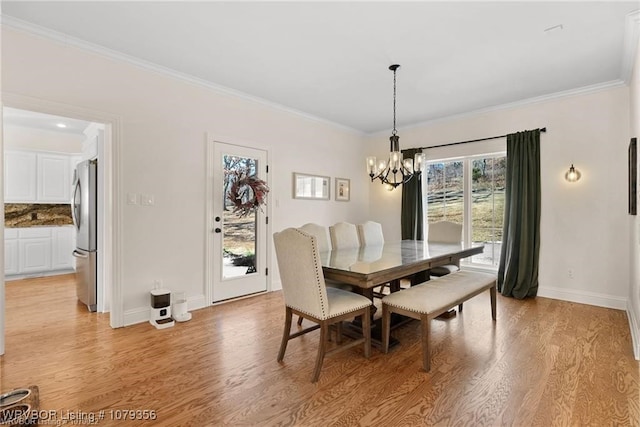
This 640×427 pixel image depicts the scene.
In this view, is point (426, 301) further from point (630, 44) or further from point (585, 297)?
point (630, 44)

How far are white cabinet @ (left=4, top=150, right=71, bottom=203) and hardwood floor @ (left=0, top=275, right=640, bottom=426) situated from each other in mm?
3047

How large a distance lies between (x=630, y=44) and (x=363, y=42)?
92.9 inches

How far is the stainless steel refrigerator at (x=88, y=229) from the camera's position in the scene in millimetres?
3514

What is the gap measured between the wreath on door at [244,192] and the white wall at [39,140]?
3767 mm

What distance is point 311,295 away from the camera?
85.8 inches

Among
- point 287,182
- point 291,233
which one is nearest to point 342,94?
point 287,182

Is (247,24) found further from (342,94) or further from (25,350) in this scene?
(25,350)

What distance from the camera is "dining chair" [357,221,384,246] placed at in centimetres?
389

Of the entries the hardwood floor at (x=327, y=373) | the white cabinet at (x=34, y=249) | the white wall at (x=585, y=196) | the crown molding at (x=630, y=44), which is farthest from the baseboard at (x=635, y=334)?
the white cabinet at (x=34, y=249)

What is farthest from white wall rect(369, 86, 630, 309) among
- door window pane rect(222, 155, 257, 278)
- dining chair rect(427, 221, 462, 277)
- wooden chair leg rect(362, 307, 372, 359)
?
door window pane rect(222, 155, 257, 278)

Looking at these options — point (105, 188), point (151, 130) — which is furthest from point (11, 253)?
point (151, 130)

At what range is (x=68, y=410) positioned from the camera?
1.78 meters

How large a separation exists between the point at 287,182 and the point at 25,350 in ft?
10.6

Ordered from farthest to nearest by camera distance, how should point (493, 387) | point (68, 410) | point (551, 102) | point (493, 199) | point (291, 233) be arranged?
1. point (493, 199)
2. point (551, 102)
3. point (291, 233)
4. point (493, 387)
5. point (68, 410)
